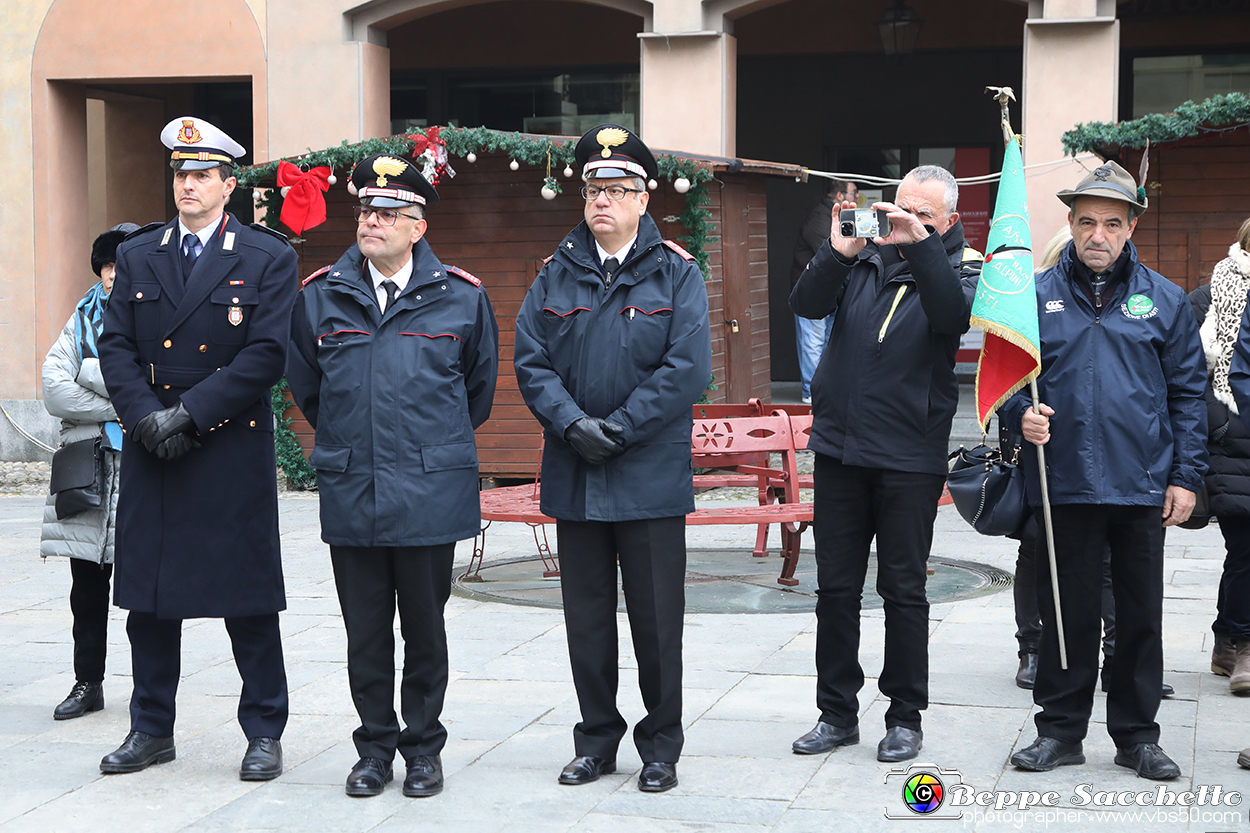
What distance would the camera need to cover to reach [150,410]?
15.6ft

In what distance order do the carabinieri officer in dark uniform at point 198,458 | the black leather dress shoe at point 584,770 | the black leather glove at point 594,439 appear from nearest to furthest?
the black leather glove at point 594,439 → the black leather dress shoe at point 584,770 → the carabinieri officer in dark uniform at point 198,458

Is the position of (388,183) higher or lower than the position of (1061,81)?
lower

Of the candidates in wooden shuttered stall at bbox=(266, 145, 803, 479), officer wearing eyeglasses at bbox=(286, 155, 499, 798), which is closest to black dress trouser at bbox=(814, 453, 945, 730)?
officer wearing eyeglasses at bbox=(286, 155, 499, 798)

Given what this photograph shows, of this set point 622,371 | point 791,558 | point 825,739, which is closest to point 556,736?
point 825,739

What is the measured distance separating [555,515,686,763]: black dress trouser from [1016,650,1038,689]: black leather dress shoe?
175 cm

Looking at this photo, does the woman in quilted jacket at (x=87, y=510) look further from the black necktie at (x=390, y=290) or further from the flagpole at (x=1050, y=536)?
the flagpole at (x=1050, y=536)

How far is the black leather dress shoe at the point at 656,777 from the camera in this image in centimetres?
452

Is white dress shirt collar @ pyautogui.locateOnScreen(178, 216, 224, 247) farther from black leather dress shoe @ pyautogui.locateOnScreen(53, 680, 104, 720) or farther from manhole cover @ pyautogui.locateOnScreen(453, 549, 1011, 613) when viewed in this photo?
manhole cover @ pyautogui.locateOnScreen(453, 549, 1011, 613)

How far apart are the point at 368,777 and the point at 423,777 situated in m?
0.17

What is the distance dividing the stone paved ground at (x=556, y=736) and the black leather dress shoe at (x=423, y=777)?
5 centimetres

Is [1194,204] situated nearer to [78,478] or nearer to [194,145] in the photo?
[194,145]

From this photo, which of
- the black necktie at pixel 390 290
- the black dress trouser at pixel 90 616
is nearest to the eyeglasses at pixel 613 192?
the black necktie at pixel 390 290

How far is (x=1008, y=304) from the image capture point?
465 centimetres

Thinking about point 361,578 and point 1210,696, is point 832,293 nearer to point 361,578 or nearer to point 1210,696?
point 361,578
